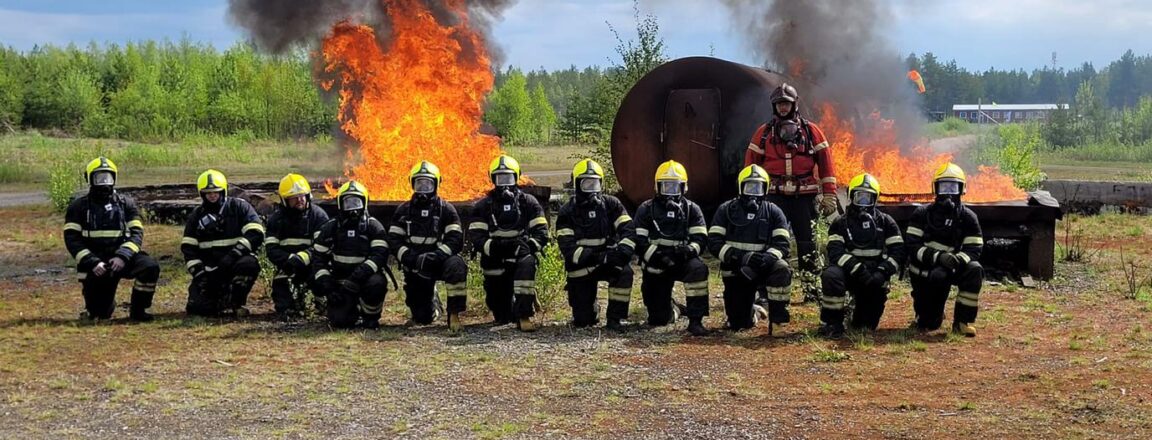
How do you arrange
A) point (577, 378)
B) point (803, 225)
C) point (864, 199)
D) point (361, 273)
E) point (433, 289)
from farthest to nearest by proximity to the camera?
point (803, 225), point (433, 289), point (361, 273), point (864, 199), point (577, 378)

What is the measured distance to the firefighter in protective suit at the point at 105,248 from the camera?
997 centimetres

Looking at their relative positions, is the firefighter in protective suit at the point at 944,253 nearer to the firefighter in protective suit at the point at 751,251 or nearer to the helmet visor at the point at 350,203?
the firefighter in protective suit at the point at 751,251

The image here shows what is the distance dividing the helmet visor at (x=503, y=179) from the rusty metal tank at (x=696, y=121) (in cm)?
430

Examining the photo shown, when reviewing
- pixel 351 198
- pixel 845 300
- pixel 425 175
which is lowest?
pixel 845 300

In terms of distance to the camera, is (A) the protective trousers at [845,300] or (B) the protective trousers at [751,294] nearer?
(A) the protective trousers at [845,300]

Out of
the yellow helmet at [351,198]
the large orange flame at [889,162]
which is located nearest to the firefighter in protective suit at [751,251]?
the yellow helmet at [351,198]

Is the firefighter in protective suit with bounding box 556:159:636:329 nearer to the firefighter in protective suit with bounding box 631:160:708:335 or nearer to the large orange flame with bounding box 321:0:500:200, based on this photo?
the firefighter in protective suit with bounding box 631:160:708:335

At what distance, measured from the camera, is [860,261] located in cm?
922

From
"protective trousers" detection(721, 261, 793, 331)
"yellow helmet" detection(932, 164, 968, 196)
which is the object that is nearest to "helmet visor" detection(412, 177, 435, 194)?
"protective trousers" detection(721, 261, 793, 331)

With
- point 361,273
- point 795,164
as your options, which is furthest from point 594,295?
point 795,164

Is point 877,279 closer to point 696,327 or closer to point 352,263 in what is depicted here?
point 696,327

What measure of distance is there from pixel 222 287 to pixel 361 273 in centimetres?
168

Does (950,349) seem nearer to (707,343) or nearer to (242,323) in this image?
(707,343)

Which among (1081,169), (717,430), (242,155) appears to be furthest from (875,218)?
(242,155)
